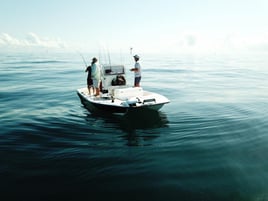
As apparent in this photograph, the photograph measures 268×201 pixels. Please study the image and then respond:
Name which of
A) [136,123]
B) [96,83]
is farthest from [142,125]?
[96,83]

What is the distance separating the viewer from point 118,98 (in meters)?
12.9

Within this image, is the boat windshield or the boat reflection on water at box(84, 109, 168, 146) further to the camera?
the boat windshield

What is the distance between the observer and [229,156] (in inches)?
325

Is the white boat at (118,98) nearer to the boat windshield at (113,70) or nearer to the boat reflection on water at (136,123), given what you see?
the boat windshield at (113,70)

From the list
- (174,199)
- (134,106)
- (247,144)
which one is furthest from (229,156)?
(134,106)

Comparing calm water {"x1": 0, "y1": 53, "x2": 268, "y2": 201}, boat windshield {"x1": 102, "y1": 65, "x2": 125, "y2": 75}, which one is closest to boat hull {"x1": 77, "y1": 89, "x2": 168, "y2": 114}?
calm water {"x1": 0, "y1": 53, "x2": 268, "y2": 201}

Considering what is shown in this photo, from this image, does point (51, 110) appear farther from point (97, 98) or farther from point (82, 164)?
point (82, 164)

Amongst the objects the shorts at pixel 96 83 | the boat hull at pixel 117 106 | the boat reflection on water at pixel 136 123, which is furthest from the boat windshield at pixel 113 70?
the boat reflection on water at pixel 136 123

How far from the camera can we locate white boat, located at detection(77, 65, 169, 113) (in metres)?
11.7

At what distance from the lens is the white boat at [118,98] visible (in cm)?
1166

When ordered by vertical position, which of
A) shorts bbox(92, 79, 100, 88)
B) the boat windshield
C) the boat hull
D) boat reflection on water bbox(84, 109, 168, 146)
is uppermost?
the boat windshield

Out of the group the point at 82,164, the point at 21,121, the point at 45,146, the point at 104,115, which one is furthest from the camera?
the point at 104,115

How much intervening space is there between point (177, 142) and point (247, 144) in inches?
104

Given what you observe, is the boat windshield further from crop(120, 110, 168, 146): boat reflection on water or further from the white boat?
crop(120, 110, 168, 146): boat reflection on water
